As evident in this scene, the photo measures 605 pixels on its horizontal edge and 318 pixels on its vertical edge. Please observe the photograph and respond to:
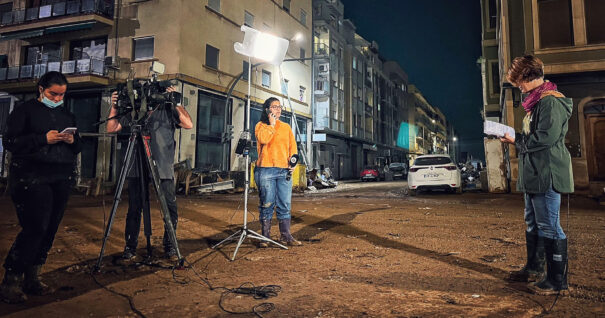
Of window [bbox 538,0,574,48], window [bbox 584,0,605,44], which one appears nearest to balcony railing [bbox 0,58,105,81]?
window [bbox 538,0,574,48]

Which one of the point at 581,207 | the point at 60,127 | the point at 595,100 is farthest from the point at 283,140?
the point at 595,100

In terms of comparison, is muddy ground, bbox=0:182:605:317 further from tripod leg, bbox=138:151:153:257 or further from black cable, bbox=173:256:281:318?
tripod leg, bbox=138:151:153:257

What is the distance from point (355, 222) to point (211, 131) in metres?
15.3

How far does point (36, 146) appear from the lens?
269 centimetres

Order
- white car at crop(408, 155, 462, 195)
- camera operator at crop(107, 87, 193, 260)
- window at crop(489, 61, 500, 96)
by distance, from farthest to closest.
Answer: window at crop(489, 61, 500, 96), white car at crop(408, 155, 462, 195), camera operator at crop(107, 87, 193, 260)

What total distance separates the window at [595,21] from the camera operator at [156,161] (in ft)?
49.1

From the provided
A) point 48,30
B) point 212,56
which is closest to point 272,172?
point 212,56

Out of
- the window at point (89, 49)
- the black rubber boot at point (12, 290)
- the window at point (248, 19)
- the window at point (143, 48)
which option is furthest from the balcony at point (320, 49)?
the black rubber boot at point (12, 290)

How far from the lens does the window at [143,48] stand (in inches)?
746

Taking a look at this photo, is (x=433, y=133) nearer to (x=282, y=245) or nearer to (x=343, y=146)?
(x=343, y=146)

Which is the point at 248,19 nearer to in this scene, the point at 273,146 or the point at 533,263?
the point at 273,146

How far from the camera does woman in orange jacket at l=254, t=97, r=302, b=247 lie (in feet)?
14.7

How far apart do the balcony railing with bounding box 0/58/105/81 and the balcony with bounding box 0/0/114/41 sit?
187cm

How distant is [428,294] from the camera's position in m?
2.67
